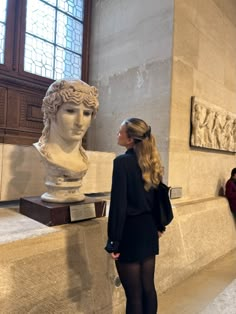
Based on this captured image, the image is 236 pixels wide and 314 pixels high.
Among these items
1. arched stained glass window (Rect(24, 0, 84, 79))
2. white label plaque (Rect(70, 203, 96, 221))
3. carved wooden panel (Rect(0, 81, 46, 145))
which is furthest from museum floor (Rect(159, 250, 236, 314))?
arched stained glass window (Rect(24, 0, 84, 79))

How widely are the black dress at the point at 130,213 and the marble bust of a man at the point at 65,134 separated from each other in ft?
1.84

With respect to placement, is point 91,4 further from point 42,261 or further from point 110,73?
point 42,261

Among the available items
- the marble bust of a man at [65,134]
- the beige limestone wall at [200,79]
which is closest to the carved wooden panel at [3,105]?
the marble bust of a man at [65,134]

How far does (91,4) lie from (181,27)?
161 cm

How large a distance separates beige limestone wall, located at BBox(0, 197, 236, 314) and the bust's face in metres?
0.66

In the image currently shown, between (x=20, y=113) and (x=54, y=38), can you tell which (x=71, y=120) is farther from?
(x=54, y=38)

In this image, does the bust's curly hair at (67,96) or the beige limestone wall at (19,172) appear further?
the beige limestone wall at (19,172)

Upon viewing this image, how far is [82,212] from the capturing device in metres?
2.12

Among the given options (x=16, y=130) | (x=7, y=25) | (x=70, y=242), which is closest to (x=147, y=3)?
(x=7, y=25)

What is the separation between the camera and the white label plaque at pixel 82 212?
2045 mm

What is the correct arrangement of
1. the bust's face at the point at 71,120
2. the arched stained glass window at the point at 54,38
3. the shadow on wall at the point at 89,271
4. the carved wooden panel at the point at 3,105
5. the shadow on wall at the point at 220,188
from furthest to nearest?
1. the shadow on wall at the point at 220,188
2. the arched stained glass window at the point at 54,38
3. the carved wooden panel at the point at 3,105
4. the bust's face at the point at 71,120
5. the shadow on wall at the point at 89,271

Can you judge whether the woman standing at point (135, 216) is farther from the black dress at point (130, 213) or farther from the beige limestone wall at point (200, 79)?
the beige limestone wall at point (200, 79)

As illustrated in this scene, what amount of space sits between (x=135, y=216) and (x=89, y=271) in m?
0.64

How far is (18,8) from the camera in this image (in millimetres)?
3369
